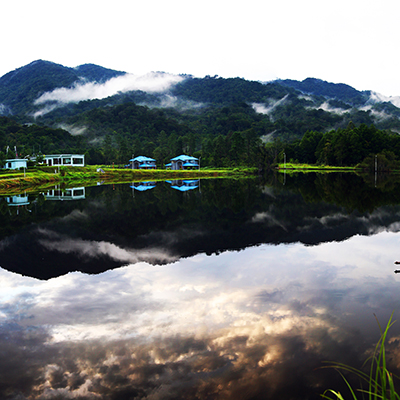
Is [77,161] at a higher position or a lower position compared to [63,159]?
lower

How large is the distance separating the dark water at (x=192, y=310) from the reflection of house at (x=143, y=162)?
84.8 meters

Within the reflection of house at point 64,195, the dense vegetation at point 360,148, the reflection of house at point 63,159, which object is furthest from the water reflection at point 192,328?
the dense vegetation at point 360,148

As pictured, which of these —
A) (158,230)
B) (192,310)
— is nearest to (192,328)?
(192,310)

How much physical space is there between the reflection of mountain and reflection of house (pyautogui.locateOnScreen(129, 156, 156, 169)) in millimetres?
76193

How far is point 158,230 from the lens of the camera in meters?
Result: 14.7

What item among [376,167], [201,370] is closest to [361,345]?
[201,370]

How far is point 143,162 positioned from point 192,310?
9575 cm

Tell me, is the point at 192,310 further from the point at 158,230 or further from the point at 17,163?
the point at 17,163

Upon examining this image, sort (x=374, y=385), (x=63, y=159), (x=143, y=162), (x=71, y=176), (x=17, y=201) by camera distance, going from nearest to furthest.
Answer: (x=374, y=385)
(x=17, y=201)
(x=71, y=176)
(x=63, y=159)
(x=143, y=162)

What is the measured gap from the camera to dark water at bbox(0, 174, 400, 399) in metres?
4.48

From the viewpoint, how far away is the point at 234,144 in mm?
97312

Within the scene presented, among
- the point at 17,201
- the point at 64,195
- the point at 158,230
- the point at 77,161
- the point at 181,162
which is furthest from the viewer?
the point at 181,162

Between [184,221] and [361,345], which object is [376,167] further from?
[361,345]

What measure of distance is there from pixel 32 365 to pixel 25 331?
1230 mm
